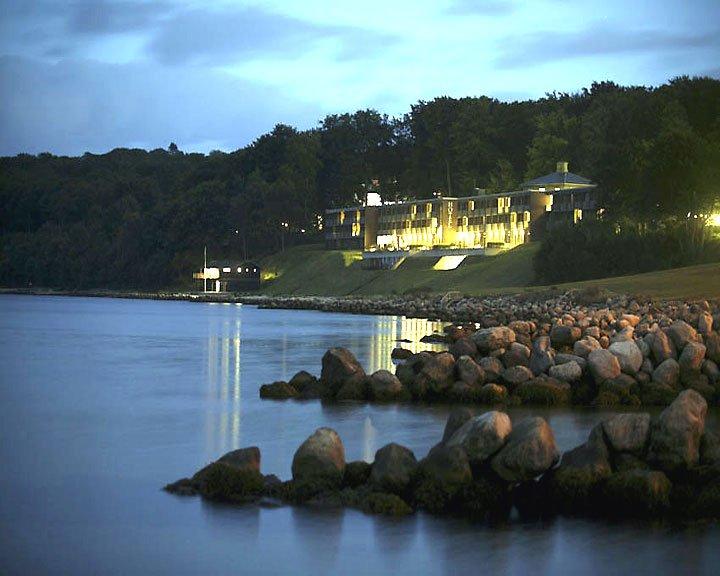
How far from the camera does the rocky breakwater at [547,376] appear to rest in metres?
24.3

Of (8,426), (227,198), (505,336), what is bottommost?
(8,426)

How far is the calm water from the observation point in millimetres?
12539

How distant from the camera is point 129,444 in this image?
20484 mm

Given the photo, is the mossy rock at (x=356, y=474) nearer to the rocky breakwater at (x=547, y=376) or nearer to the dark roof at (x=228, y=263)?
the rocky breakwater at (x=547, y=376)

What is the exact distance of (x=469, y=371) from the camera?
25.0 meters

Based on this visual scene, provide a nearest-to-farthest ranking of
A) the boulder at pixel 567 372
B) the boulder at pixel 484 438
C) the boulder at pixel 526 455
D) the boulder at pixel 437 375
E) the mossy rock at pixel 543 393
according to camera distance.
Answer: the boulder at pixel 526 455 → the boulder at pixel 484 438 → the mossy rock at pixel 543 393 → the boulder at pixel 567 372 → the boulder at pixel 437 375

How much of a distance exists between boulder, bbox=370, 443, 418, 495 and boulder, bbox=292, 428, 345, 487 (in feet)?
1.89

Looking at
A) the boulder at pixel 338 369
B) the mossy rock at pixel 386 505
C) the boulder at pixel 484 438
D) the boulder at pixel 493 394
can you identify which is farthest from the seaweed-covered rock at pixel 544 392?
the mossy rock at pixel 386 505

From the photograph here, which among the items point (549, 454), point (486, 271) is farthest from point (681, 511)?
point (486, 271)

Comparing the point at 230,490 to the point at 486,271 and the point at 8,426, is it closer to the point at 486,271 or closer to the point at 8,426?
the point at 8,426

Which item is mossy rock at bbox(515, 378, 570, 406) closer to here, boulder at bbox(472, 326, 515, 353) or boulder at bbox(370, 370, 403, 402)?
boulder at bbox(370, 370, 403, 402)

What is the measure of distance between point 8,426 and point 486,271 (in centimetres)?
7384

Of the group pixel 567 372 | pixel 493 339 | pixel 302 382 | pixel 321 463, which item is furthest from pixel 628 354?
pixel 321 463

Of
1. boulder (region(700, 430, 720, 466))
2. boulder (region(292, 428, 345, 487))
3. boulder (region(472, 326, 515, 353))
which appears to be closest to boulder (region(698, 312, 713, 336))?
boulder (region(472, 326, 515, 353))
